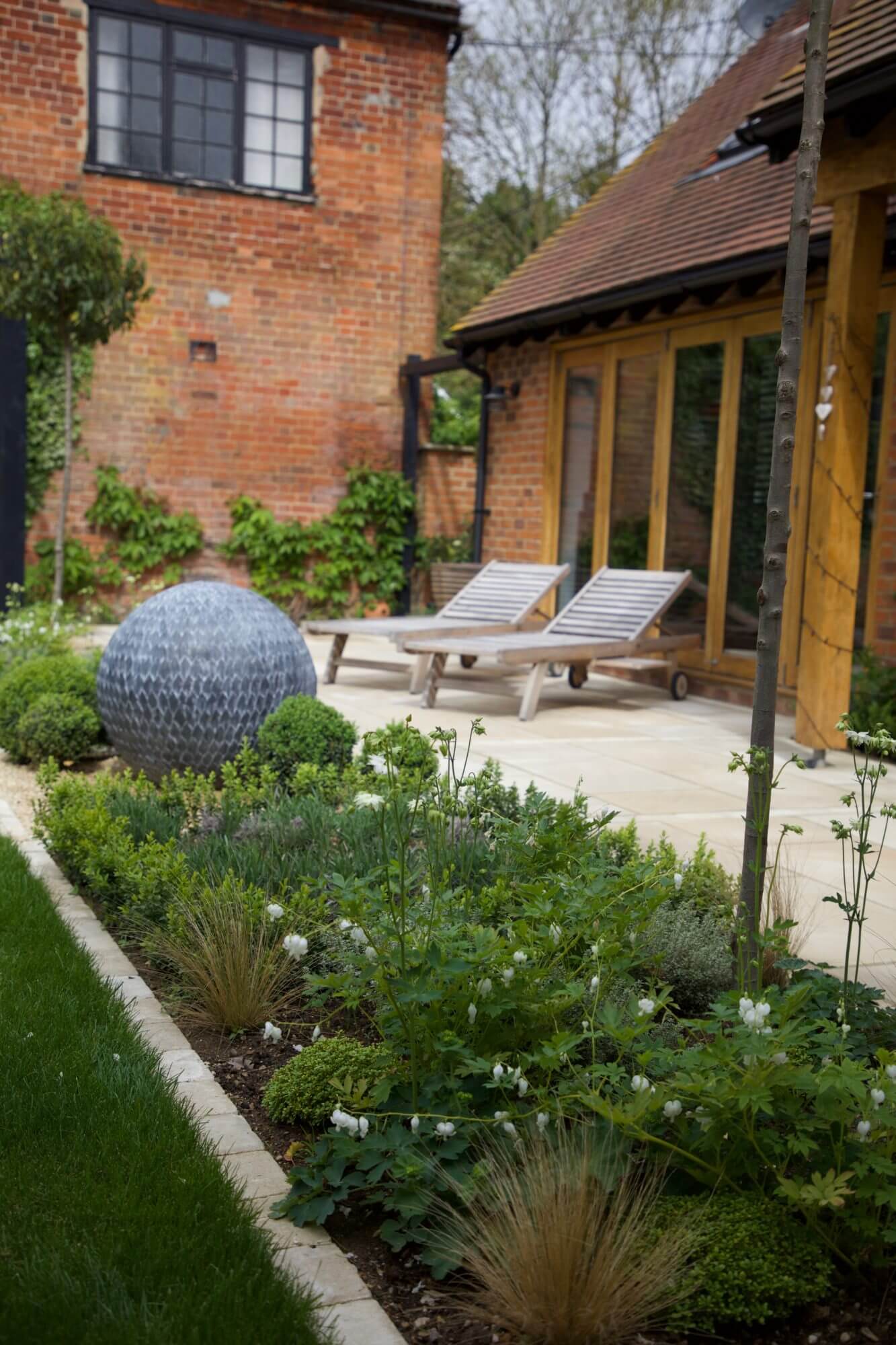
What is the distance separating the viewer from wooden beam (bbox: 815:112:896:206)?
5891 mm

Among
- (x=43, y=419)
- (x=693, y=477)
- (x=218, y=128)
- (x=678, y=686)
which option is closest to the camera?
(x=678, y=686)

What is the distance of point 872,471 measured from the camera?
7.53m

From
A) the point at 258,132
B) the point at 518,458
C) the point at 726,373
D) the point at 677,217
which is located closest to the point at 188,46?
the point at 258,132

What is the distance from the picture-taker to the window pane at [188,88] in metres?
12.5

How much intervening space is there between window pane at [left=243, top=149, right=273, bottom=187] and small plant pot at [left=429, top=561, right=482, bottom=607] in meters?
4.33

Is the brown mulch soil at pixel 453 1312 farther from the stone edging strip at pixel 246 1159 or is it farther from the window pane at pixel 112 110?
the window pane at pixel 112 110

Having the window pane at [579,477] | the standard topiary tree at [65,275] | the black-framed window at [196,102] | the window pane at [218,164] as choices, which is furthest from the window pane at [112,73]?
the window pane at [579,477]

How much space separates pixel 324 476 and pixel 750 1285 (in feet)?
39.8

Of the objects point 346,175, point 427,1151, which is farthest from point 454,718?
point 346,175

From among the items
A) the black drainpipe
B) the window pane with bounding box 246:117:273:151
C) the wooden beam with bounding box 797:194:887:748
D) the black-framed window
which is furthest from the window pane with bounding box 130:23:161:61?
the wooden beam with bounding box 797:194:887:748

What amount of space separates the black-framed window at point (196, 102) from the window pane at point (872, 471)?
7.50 m

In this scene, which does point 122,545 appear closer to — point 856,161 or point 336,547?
point 336,547

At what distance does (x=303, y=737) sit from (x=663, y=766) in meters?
2.00

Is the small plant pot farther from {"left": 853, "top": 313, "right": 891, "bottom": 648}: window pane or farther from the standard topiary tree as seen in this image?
{"left": 853, "top": 313, "right": 891, "bottom": 648}: window pane
